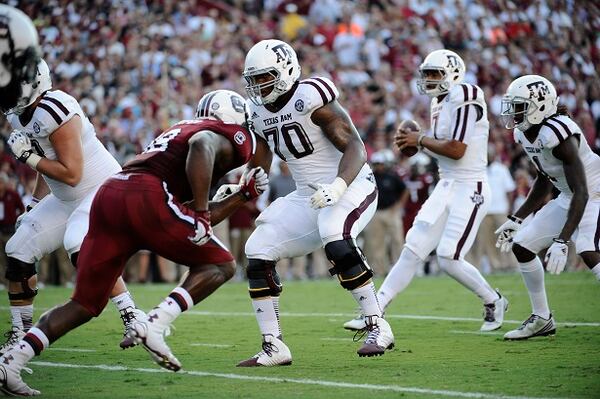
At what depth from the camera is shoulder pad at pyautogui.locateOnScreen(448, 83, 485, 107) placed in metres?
8.42

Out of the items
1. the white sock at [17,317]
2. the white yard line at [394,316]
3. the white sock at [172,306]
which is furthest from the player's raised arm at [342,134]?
the white yard line at [394,316]

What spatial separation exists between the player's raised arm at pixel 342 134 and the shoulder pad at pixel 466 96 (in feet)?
6.86

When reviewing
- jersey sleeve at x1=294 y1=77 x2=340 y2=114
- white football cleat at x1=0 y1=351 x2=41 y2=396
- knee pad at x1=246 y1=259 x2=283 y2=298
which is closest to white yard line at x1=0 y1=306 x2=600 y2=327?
knee pad at x1=246 y1=259 x2=283 y2=298

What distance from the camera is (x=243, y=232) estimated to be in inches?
630

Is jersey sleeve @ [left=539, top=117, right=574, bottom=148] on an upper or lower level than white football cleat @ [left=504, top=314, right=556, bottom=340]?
upper

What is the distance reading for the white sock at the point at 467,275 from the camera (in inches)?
327

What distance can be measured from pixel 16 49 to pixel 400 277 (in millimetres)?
3978

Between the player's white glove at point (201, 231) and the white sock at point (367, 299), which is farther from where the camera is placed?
the white sock at point (367, 299)

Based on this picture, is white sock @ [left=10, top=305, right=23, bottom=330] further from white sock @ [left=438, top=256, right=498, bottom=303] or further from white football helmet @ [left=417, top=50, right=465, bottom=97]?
white football helmet @ [left=417, top=50, right=465, bottom=97]

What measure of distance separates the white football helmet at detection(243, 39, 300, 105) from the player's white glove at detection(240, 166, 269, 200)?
67 cm

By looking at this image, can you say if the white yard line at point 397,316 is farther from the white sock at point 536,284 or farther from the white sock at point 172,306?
the white sock at point 172,306

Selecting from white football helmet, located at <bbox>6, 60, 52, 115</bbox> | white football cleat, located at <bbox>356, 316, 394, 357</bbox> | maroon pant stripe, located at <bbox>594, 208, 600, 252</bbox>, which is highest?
white football helmet, located at <bbox>6, 60, 52, 115</bbox>

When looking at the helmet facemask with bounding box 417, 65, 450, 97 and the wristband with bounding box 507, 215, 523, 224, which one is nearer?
the wristband with bounding box 507, 215, 523, 224

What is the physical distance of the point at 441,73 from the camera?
859cm
